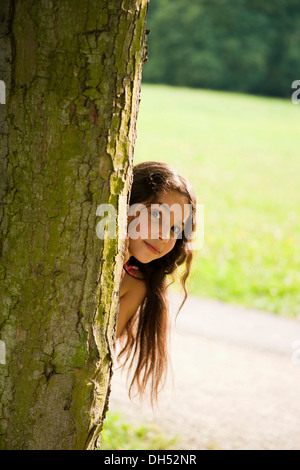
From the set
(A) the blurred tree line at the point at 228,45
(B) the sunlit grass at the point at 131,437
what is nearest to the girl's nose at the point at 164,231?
(B) the sunlit grass at the point at 131,437

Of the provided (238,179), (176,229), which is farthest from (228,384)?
(238,179)

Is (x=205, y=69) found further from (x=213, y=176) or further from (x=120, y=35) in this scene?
(x=120, y=35)

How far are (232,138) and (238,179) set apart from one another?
16.9ft

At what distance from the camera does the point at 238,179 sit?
1241 cm

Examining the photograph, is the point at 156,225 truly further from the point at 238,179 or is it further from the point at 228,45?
the point at 228,45

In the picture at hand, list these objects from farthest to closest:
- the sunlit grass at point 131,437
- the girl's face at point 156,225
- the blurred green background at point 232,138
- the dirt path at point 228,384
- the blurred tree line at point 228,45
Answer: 1. the blurred tree line at point 228,45
2. the blurred green background at point 232,138
3. the dirt path at point 228,384
4. the sunlit grass at point 131,437
5. the girl's face at point 156,225

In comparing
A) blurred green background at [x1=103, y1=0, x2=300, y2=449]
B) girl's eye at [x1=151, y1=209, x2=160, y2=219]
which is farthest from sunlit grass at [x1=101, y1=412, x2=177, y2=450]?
girl's eye at [x1=151, y1=209, x2=160, y2=219]

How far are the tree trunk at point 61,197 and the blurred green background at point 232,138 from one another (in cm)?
120

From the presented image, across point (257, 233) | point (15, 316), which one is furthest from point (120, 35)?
point (257, 233)

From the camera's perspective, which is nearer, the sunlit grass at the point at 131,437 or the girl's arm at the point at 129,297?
the girl's arm at the point at 129,297

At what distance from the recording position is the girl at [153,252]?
2031mm

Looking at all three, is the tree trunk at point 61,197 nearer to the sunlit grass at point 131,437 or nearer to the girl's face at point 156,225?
the girl's face at point 156,225

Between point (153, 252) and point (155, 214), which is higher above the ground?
point (155, 214)

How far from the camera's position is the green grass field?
5.93 meters
